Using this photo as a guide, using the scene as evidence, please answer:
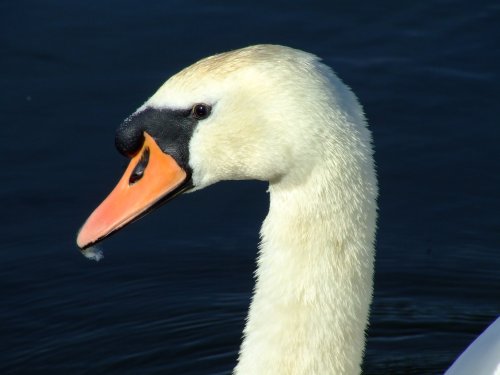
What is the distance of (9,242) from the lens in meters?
9.36

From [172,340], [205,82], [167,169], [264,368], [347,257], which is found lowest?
[172,340]

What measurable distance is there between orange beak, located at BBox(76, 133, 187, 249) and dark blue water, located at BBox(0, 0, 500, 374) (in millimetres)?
2707

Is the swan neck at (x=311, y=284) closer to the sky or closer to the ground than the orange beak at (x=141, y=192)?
closer to the ground

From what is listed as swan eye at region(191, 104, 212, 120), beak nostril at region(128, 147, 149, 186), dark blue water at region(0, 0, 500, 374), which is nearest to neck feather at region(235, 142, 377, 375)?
swan eye at region(191, 104, 212, 120)

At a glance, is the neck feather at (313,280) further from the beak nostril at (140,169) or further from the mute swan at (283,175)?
the beak nostril at (140,169)

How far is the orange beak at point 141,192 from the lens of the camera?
19.2 ft

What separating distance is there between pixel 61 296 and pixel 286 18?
3827 mm

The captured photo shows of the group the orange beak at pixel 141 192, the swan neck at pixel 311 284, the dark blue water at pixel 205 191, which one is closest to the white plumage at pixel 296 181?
the swan neck at pixel 311 284

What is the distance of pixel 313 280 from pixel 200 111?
900 millimetres

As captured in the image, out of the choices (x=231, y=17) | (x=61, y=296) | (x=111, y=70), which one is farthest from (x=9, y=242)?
(x=231, y=17)

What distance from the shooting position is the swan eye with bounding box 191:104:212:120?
5.62m

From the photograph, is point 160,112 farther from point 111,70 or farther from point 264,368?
point 111,70

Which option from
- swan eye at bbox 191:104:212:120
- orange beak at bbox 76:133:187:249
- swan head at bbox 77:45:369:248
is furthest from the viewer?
orange beak at bbox 76:133:187:249

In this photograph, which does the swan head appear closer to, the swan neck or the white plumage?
the white plumage
